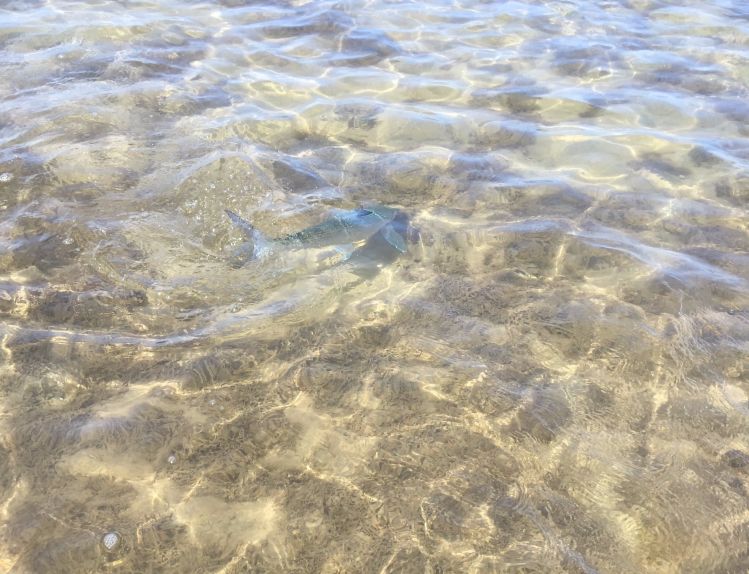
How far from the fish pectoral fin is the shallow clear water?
0.41 ft

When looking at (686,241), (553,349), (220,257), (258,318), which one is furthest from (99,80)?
(686,241)

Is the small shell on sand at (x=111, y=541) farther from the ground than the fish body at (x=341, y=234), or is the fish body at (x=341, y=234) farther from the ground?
the fish body at (x=341, y=234)

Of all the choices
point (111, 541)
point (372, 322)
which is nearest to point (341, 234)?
point (372, 322)

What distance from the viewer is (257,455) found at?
9.10 ft

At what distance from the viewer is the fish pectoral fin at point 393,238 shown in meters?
4.14

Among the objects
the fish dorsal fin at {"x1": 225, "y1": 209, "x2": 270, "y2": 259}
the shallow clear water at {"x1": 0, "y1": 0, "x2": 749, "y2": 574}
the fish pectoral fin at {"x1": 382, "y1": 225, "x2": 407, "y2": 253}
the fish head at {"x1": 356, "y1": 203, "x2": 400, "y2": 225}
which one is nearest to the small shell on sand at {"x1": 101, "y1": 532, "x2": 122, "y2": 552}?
the shallow clear water at {"x1": 0, "y1": 0, "x2": 749, "y2": 574}

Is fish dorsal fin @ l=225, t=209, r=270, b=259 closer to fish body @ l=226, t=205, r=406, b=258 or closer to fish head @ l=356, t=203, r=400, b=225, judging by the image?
fish body @ l=226, t=205, r=406, b=258

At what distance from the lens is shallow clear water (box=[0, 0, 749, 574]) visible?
Result: 8.21ft

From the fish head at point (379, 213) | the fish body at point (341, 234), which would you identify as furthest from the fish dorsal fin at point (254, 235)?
the fish head at point (379, 213)

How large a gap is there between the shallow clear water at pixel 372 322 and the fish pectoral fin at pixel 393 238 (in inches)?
5.0

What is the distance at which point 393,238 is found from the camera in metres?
4.20

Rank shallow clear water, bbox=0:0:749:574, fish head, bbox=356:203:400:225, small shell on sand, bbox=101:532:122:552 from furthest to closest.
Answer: fish head, bbox=356:203:400:225 < shallow clear water, bbox=0:0:749:574 < small shell on sand, bbox=101:532:122:552

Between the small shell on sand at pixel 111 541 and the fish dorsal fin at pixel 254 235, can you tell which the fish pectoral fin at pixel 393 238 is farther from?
the small shell on sand at pixel 111 541

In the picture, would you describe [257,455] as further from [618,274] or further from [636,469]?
[618,274]
